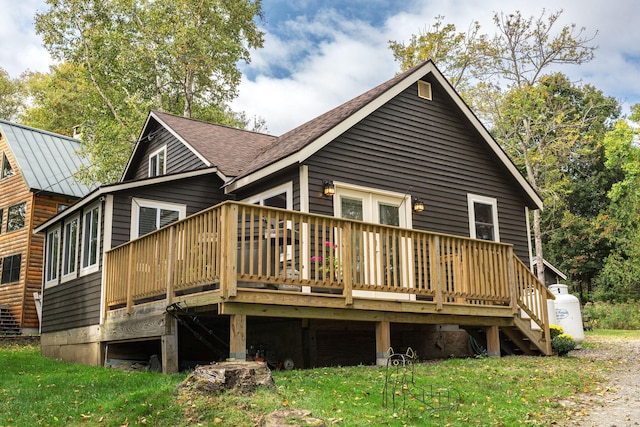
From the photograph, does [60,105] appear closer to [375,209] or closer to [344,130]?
[344,130]

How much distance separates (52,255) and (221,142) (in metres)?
5.30

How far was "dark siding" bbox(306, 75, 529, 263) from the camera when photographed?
1237cm

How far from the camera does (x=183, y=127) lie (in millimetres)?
17203

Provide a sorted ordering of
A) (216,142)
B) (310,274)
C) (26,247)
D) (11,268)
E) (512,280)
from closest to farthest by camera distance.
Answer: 1. (310,274)
2. (512,280)
3. (216,142)
4. (26,247)
5. (11,268)

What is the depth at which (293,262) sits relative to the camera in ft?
28.1

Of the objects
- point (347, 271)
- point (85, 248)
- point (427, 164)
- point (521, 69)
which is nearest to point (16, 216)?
point (85, 248)

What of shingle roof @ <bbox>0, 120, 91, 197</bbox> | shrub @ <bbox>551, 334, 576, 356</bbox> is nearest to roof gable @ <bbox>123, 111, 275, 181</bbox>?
shingle roof @ <bbox>0, 120, 91, 197</bbox>

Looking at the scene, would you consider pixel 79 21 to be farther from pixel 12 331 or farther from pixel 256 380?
pixel 256 380

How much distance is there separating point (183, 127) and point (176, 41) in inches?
391

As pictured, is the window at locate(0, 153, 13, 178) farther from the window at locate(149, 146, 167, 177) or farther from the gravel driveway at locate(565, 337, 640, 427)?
the gravel driveway at locate(565, 337, 640, 427)

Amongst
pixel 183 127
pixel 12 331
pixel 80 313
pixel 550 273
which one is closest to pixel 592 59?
pixel 550 273

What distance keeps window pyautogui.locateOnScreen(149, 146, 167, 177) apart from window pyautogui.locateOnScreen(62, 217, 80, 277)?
3.30 m

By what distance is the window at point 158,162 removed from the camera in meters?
17.4

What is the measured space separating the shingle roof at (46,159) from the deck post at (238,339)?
689 inches
